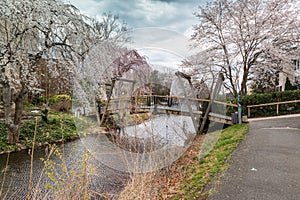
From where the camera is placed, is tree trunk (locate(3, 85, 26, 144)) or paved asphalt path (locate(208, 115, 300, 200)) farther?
tree trunk (locate(3, 85, 26, 144))

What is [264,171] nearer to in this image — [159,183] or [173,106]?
[159,183]

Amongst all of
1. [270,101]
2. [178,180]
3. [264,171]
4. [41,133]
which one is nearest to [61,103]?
[41,133]

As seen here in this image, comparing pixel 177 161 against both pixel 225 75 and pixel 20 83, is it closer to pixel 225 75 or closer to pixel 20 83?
pixel 20 83

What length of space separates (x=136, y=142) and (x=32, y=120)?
7.68m

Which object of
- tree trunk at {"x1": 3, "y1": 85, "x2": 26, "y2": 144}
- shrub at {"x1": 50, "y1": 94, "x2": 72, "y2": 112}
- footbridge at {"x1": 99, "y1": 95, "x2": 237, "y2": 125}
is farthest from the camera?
shrub at {"x1": 50, "y1": 94, "x2": 72, "y2": 112}

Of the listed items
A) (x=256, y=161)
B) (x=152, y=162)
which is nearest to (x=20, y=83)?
(x=152, y=162)

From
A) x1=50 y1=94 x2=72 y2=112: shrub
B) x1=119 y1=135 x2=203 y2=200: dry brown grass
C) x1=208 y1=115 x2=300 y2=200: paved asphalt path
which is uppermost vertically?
x1=50 y1=94 x2=72 y2=112: shrub

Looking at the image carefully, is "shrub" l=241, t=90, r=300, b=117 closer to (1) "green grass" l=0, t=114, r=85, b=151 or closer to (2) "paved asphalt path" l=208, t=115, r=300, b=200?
(2) "paved asphalt path" l=208, t=115, r=300, b=200

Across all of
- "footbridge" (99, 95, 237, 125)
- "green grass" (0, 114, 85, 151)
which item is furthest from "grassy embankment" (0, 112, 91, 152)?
"footbridge" (99, 95, 237, 125)

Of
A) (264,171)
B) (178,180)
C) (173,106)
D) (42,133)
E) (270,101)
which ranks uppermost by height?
(270,101)

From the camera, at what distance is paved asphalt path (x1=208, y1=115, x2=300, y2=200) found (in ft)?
9.01

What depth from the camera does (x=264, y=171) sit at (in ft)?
11.2

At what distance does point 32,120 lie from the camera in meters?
9.93

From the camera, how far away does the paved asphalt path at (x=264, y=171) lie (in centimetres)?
275
